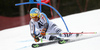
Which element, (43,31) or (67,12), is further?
(67,12)

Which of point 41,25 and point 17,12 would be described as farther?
point 17,12

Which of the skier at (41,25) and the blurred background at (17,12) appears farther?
the blurred background at (17,12)

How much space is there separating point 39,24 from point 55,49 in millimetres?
552

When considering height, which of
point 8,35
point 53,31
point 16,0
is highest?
point 16,0

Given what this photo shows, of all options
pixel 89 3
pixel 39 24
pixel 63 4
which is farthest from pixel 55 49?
pixel 89 3

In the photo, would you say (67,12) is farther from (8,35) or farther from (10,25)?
(8,35)

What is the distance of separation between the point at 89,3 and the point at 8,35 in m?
3.69

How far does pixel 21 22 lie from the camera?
5.53 meters

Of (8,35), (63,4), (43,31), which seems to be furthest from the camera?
(63,4)

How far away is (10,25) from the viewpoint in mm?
5438

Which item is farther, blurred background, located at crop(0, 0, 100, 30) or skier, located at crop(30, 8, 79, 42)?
→ blurred background, located at crop(0, 0, 100, 30)

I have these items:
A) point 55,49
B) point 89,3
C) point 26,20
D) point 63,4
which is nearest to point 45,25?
point 55,49

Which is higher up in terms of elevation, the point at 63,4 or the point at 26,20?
the point at 63,4

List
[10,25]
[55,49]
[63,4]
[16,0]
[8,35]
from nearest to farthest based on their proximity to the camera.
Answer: [55,49]
[8,35]
[16,0]
[10,25]
[63,4]
